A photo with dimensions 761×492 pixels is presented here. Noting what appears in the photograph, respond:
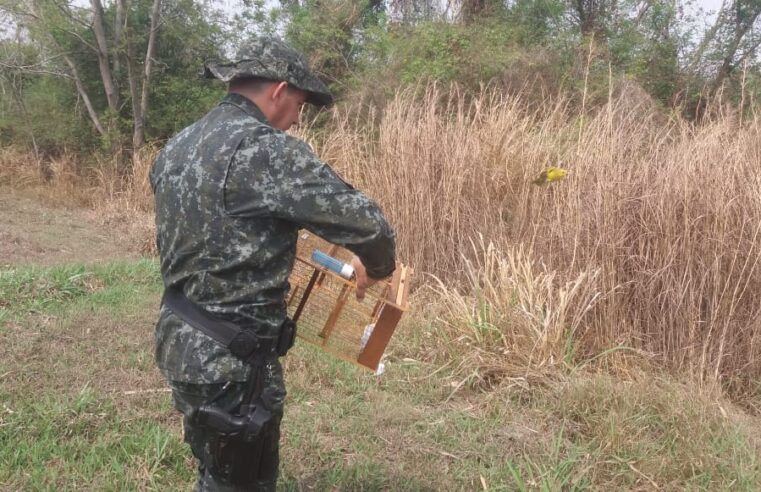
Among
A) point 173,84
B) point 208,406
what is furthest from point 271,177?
point 173,84

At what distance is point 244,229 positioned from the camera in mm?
1852

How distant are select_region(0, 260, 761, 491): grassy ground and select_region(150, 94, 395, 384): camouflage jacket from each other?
119 centimetres

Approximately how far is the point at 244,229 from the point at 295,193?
191 millimetres

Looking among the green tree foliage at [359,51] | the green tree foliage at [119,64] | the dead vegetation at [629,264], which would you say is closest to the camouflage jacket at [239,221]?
the dead vegetation at [629,264]

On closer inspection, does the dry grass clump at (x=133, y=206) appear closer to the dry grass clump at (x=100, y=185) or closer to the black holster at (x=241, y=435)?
the dry grass clump at (x=100, y=185)

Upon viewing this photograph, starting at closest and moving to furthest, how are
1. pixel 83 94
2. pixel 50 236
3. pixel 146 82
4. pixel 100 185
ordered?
1. pixel 50 236
2. pixel 100 185
3. pixel 146 82
4. pixel 83 94

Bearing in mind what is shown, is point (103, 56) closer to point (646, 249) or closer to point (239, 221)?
point (646, 249)

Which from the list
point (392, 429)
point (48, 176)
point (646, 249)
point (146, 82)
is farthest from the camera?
point (48, 176)

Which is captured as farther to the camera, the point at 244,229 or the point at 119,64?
the point at 119,64

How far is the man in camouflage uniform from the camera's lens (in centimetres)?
181

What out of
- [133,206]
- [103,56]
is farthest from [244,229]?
[103,56]

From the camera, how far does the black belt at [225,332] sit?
75.0 inches

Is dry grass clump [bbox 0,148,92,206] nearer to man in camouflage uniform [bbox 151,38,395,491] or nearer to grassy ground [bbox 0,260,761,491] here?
grassy ground [bbox 0,260,761,491]

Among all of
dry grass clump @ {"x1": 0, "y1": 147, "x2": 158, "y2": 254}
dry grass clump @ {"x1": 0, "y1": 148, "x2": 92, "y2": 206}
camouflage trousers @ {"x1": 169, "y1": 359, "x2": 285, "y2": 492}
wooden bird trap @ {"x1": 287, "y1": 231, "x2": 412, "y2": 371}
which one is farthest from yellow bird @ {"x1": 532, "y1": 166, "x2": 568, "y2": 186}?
dry grass clump @ {"x1": 0, "y1": 148, "x2": 92, "y2": 206}
